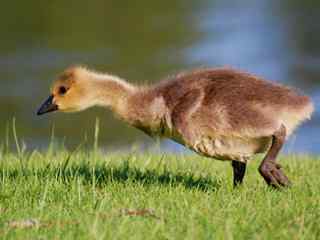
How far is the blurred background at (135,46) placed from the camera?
16141mm

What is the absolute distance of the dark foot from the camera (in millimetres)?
5719

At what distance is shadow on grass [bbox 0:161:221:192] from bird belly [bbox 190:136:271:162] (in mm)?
227

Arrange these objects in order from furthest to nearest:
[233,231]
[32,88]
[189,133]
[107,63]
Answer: [107,63] < [32,88] < [189,133] < [233,231]

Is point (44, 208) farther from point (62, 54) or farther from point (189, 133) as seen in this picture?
point (62, 54)

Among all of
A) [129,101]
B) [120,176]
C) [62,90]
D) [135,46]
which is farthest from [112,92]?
[135,46]

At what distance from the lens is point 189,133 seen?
565 cm

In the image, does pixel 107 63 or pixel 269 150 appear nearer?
pixel 269 150

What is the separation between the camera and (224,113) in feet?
18.6

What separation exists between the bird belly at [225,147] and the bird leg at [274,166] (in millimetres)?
110

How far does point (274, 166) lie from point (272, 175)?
0.20ft

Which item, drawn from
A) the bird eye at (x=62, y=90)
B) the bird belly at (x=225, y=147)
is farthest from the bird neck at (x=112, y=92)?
the bird belly at (x=225, y=147)

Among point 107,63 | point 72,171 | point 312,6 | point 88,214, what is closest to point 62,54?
point 107,63

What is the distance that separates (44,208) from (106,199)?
341mm

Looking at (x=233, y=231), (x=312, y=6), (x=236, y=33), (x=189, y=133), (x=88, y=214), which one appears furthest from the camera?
(x=312, y=6)
